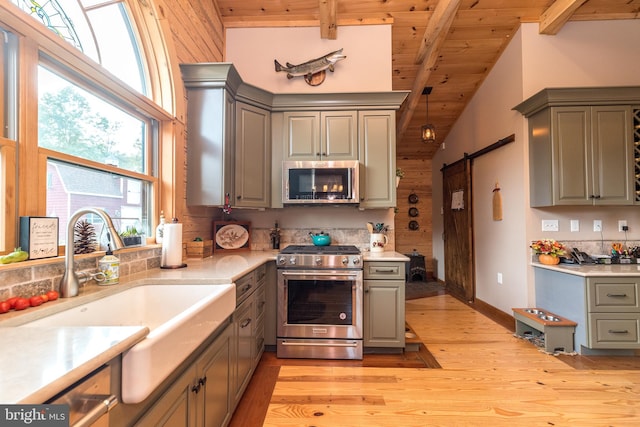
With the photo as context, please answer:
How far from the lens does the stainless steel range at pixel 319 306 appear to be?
7.97 feet

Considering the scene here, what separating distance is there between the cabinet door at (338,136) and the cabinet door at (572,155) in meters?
2.01

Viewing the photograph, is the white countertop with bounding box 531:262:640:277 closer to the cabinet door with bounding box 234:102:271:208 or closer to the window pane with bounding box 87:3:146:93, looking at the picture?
the cabinet door with bounding box 234:102:271:208

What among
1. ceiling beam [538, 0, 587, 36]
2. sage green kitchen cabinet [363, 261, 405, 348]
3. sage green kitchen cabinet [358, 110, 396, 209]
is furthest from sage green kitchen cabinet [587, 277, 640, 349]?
ceiling beam [538, 0, 587, 36]

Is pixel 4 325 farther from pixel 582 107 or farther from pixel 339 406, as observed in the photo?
pixel 582 107

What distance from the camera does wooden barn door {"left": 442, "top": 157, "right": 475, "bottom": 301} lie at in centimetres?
425

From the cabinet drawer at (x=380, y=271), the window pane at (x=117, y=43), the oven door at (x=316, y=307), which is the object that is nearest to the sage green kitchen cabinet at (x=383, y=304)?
the cabinet drawer at (x=380, y=271)

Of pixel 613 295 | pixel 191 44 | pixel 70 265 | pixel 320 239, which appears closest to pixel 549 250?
pixel 613 295

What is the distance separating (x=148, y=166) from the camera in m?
2.12

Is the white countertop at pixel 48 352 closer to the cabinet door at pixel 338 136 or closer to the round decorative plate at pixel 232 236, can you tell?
the round decorative plate at pixel 232 236

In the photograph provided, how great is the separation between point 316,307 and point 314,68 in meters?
2.60

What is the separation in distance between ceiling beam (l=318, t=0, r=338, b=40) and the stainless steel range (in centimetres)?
250

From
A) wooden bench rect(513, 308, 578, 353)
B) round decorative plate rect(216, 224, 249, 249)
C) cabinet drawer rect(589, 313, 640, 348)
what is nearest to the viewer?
cabinet drawer rect(589, 313, 640, 348)

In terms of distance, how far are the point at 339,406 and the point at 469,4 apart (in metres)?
4.15

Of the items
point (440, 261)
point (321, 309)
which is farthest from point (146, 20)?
point (440, 261)
